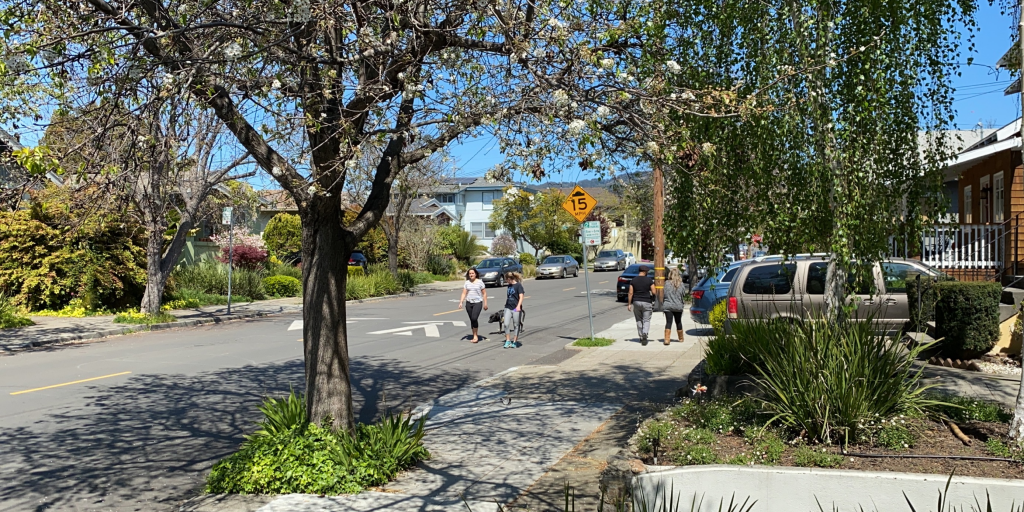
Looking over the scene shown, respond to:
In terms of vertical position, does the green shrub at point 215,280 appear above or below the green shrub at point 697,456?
above

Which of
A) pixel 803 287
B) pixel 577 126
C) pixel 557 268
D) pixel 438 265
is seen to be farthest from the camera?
pixel 557 268

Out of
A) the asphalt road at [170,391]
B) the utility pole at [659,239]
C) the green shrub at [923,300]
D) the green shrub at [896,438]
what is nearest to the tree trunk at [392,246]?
the asphalt road at [170,391]

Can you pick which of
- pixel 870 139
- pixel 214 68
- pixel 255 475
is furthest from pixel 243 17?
pixel 870 139

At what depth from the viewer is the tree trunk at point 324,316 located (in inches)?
267

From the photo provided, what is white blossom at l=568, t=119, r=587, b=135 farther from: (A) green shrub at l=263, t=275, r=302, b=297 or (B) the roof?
(A) green shrub at l=263, t=275, r=302, b=297

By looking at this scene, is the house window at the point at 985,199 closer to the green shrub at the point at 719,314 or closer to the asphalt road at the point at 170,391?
the green shrub at the point at 719,314

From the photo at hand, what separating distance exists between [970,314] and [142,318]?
1728 centimetres

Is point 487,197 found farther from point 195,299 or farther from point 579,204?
point 579,204

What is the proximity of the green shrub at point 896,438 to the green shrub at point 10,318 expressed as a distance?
59.4ft

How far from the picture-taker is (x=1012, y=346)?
1064 centimetres

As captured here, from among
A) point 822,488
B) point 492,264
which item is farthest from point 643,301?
point 492,264

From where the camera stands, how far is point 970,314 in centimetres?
1028

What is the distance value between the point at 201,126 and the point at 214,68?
11.7 metres

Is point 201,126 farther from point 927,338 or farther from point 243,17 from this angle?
point 927,338
